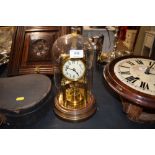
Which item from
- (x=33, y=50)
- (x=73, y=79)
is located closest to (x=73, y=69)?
(x=73, y=79)

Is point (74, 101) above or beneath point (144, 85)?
beneath

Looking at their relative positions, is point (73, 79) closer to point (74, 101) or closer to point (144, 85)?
point (74, 101)

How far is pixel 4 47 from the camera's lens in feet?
4.24

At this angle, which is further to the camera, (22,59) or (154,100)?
(22,59)

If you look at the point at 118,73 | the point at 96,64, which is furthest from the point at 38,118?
the point at 96,64

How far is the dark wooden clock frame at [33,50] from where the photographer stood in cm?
105

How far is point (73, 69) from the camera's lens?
0.77m

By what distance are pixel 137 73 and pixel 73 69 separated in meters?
0.32

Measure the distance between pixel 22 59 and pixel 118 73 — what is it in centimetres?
66

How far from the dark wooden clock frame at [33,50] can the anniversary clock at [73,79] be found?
0.48ft

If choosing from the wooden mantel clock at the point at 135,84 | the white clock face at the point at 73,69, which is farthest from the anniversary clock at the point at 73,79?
the wooden mantel clock at the point at 135,84

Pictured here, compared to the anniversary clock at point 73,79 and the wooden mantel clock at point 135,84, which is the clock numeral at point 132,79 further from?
the anniversary clock at point 73,79
